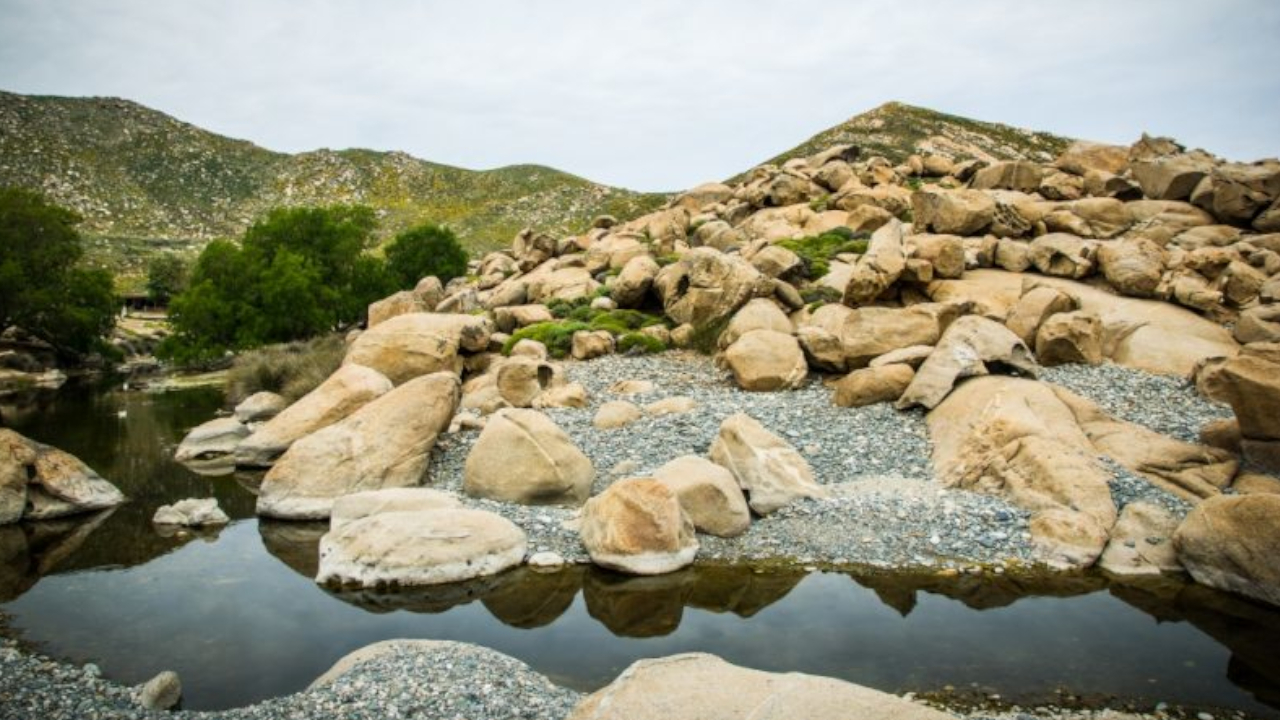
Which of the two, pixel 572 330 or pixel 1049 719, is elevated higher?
pixel 572 330

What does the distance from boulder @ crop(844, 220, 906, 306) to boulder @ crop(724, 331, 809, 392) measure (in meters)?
4.36

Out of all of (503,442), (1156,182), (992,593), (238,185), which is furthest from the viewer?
(238,185)

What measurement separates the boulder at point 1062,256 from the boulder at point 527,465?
23.6m

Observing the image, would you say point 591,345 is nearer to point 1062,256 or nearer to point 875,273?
point 875,273

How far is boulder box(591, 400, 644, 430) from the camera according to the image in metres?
22.1

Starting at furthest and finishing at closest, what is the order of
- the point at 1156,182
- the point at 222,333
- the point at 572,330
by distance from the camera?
the point at 222,333 → the point at 1156,182 → the point at 572,330

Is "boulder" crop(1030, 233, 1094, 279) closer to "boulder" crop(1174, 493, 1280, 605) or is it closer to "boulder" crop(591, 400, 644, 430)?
"boulder" crop(1174, 493, 1280, 605)

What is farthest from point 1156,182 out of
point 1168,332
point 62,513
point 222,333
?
point 222,333

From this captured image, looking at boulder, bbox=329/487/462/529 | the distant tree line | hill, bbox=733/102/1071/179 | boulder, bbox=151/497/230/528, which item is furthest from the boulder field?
hill, bbox=733/102/1071/179

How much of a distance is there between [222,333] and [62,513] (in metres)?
36.0

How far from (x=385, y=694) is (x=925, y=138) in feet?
296

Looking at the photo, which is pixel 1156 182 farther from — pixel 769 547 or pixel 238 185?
pixel 238 185

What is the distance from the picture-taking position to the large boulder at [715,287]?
102 feet

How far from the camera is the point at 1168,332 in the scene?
83.6 feet
